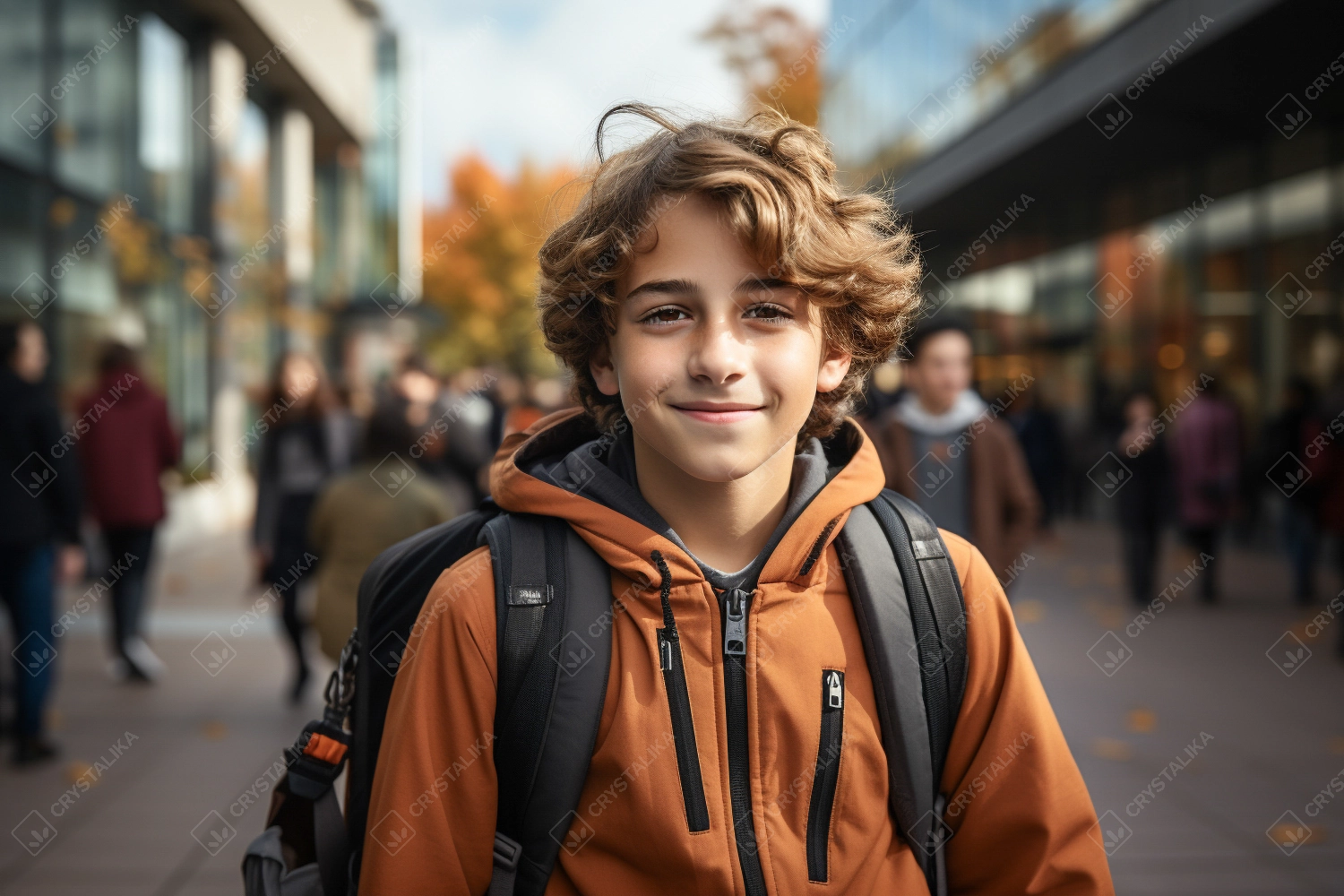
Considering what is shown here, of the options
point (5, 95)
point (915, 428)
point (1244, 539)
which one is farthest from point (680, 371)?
point (1244, 539)

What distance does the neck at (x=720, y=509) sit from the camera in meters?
1.84

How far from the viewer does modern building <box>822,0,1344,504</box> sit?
440 inches

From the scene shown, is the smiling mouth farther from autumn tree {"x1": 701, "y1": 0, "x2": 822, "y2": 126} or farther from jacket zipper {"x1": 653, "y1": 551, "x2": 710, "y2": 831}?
autumn tree {"x1": 701, "y1": 0, "x2": 822, "y2": 126}

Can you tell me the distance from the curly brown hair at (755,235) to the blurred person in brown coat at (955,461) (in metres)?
3.02

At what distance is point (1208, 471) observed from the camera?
10.3 meters

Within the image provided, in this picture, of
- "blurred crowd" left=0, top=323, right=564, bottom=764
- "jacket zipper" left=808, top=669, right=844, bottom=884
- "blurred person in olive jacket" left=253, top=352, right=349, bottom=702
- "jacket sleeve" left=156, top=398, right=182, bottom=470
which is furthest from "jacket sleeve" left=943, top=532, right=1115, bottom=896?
"jacket sleeve" left=156, top=398, right=182, bottom=470

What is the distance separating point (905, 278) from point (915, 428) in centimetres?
320

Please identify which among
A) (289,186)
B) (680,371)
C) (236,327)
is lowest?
(680,371)

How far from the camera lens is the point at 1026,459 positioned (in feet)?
48.8

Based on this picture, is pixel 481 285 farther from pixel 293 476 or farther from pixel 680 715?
pixel 680 715

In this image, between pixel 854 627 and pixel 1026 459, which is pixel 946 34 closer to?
pixel 1026 459

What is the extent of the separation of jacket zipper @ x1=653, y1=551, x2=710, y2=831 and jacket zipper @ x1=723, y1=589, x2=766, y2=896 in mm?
55

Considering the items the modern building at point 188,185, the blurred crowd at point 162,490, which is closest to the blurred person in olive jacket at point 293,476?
the blurred crowd at point 162,490

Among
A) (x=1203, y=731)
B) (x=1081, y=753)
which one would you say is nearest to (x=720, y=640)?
Result: (x=1081, y=753)
